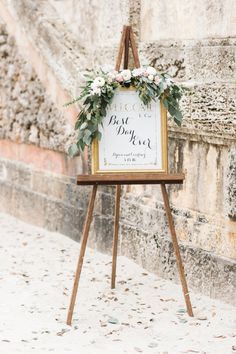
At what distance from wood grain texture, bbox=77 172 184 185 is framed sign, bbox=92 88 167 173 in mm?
50

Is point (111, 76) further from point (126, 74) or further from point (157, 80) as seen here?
A: point (157, 80)

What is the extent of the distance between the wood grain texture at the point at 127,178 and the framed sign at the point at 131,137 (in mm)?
50

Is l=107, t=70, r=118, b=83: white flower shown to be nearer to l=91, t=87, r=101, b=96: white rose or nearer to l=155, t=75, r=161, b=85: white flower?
l=91, t=87, r=101, b=96: white rose

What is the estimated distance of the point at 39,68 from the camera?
24.7 ft

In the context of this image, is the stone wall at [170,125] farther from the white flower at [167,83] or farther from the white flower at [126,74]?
the white flower at [126,74]

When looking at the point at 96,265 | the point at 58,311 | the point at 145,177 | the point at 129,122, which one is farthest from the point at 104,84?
the point at 96,265

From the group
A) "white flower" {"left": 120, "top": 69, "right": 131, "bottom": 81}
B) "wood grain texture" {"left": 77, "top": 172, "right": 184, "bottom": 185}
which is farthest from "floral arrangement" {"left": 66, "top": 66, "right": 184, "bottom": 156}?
"wood grain texture" {"left": 77, "top": 172, "right": 184, "bottom": 185}

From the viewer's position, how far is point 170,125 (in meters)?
6.04

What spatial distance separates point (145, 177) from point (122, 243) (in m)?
1.54

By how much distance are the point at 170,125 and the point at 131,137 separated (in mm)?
824

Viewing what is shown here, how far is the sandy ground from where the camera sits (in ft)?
15.8

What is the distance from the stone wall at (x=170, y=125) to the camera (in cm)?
555

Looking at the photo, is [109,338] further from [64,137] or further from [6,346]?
[64,137]

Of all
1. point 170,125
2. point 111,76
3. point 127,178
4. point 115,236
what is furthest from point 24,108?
point 127,178
